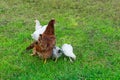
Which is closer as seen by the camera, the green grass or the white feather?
the green grass

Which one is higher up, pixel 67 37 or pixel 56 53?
pixel 67 37

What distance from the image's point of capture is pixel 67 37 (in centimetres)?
530

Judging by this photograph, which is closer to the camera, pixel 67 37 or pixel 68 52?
pixel 68 52

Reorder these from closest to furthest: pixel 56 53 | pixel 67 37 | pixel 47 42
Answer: pixel 47 42
pixel 56 53
pixel 67 37

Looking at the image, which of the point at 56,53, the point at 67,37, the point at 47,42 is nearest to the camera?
the point at 47,42

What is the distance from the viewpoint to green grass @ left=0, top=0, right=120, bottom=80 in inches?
168

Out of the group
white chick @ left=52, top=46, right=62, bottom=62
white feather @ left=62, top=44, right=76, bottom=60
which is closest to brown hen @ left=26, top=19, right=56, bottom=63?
white chick @ left=52, top=46, right=62, bottom=62

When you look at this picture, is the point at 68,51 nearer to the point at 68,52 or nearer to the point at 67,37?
the point at 68,52

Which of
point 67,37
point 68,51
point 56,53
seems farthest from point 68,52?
point 67,37

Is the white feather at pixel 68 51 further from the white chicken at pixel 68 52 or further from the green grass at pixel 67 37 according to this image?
the green grass at pixel 67 37

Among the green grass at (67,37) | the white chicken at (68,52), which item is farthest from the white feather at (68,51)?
the green grass at (67,37)

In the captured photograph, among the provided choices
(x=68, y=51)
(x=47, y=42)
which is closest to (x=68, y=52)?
(x=68, y=51)

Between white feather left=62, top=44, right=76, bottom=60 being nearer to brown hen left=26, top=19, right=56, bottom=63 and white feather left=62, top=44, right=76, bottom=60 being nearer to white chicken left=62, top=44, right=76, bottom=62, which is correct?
white chicken left=62, top=44, right=76, bottom=62

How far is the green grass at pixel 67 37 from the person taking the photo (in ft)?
14.0
